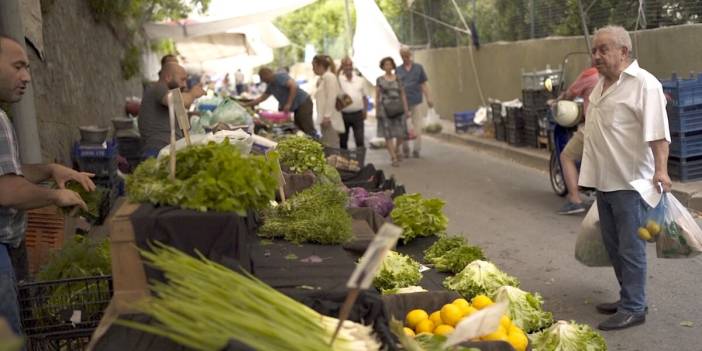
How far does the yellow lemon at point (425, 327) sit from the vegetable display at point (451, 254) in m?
1.57

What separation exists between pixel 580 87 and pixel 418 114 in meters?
7.15

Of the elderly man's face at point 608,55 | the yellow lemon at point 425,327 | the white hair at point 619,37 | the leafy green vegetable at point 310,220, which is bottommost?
the yellow lemon at point 425,327

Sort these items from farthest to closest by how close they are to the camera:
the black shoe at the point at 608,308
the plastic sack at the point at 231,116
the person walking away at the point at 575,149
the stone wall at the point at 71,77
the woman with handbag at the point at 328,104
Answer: the woman with handbag at the point at 328,104
the stone wall at the point at 71,77
the plastic sack at the point at 231,116
the person walking away at the point at 575,149
the black shoe at the point at 608,308

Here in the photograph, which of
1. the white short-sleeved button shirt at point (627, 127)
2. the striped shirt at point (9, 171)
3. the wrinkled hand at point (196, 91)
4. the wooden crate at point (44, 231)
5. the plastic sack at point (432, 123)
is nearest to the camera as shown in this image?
the striped shirt at point (9, 171)

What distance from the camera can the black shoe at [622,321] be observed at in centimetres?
601

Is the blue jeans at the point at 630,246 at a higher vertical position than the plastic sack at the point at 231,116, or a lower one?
lower

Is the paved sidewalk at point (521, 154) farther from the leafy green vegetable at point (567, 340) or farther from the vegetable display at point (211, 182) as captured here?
the vegetable display at point (211, 182)

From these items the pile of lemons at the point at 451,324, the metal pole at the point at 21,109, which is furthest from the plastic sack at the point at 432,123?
A: the pile of lemons at the point at 451,324

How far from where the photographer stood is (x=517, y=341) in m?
3.75

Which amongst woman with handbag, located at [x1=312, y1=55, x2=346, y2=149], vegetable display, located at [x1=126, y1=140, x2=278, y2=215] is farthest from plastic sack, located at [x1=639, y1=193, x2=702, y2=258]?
woman with handbag, located at [x1=312, y1=55, x2=346, y2=149]

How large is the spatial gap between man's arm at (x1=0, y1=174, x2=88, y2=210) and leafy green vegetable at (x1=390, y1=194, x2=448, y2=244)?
10.2 ft

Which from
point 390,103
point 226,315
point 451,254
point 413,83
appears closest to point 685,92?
point 390,103

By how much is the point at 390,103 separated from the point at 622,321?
9936 millimetres

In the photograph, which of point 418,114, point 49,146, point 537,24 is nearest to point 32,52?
point 49,146
